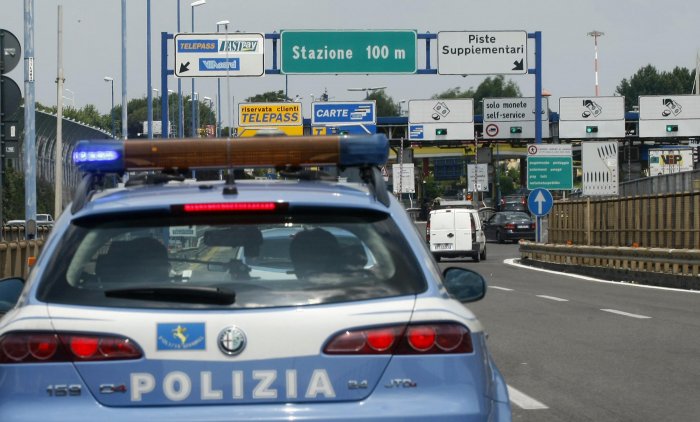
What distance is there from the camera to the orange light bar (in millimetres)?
5180

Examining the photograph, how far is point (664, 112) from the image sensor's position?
2886 inches

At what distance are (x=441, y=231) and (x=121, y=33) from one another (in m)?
13.9

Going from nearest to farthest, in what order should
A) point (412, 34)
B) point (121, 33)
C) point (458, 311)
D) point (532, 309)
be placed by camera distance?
point (458, 311), point (532, 309), point (412, 34), point (121, 33)

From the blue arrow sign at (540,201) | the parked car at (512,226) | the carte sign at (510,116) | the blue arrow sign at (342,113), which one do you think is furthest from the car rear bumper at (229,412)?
the carte sign at (510,116)

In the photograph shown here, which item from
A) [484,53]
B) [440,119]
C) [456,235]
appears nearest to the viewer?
[484,53]

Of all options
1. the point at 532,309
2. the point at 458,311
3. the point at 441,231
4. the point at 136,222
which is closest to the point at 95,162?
the point at 136,222

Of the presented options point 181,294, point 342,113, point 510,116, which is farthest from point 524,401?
point 510,116

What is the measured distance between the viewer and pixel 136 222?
14.8ft

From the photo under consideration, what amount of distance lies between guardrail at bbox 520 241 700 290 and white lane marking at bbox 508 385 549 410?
49.5 feet

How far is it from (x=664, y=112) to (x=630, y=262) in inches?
1809

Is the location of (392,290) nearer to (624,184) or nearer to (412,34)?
(412,34)

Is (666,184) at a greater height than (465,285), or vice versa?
(666,184)

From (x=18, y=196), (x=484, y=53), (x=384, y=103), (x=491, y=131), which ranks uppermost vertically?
(x=384, y=103)

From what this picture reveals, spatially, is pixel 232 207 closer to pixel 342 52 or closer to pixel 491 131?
pixel 342 52
